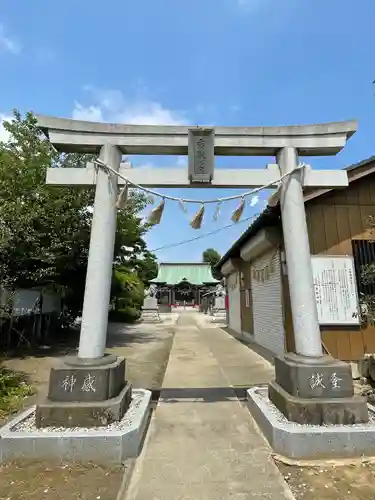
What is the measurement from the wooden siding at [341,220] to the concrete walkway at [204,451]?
3.39 m

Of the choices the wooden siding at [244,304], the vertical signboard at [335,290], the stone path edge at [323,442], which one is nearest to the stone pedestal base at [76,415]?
the stone path edge at [323,442]

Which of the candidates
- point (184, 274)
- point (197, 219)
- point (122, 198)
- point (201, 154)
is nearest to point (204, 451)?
point (197, 219)

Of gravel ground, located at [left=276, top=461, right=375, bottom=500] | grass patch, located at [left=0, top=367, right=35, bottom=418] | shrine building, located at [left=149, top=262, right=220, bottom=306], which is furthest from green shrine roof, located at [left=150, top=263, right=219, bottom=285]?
gravel ground, located at [left=276, top=461, right=375, bottom=500]

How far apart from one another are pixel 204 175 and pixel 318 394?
10.6 ft

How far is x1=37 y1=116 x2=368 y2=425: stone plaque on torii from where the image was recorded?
4.15 meters

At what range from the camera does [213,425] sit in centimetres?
417

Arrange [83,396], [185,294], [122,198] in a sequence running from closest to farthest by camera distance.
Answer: [83,396]
[122,198]
[185,294]

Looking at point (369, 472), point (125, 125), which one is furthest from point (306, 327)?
point (125, 125)

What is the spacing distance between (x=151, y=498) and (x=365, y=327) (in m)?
6.49

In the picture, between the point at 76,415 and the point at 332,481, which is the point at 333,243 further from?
the point at 76,415

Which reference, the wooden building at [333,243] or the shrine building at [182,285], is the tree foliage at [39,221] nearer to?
the wooden building at [333,243]

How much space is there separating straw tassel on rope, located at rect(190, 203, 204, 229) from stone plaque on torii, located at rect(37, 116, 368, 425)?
0.41 meters

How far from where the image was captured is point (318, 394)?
147 inches

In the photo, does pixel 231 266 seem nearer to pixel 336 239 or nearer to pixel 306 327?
pixel 336 239
